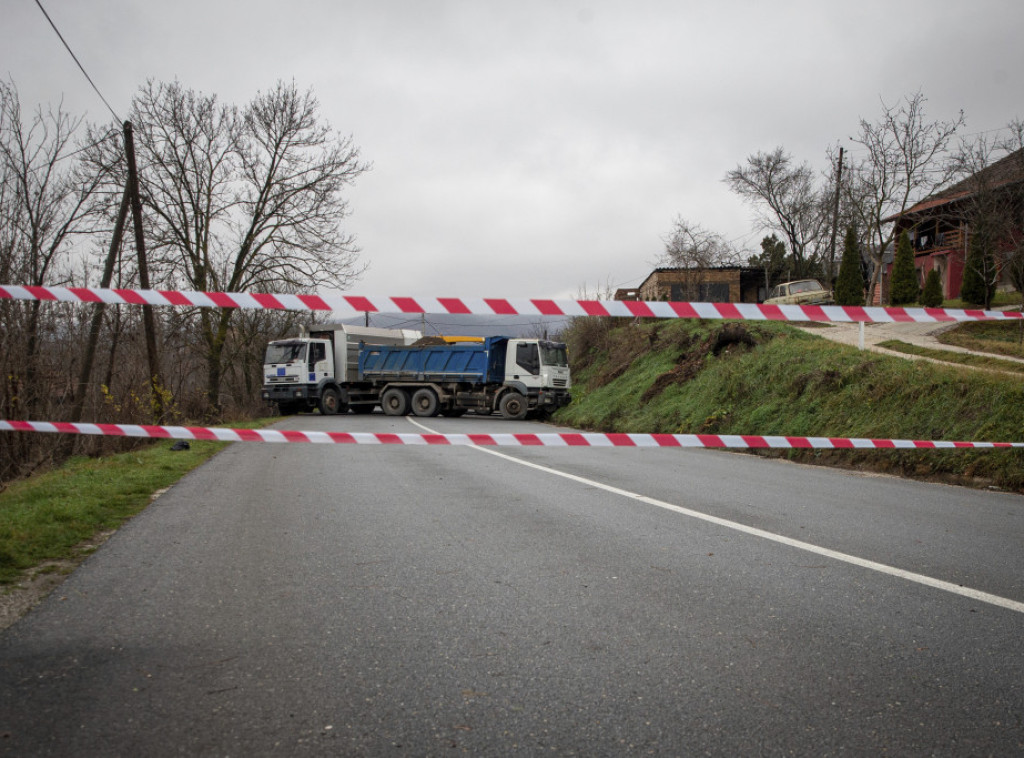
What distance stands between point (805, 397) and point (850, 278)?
20.9 meters

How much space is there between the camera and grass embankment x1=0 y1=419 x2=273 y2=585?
4.77 meters

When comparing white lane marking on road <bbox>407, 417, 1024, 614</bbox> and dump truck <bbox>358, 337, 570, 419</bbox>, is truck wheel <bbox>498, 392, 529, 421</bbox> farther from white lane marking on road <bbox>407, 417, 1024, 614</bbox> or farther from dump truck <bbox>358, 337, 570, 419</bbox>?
white lane marking on road <bbox>407, 417, 1024, 614</bbox>

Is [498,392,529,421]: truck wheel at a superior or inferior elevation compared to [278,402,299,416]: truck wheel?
superior

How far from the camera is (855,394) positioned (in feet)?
39.4

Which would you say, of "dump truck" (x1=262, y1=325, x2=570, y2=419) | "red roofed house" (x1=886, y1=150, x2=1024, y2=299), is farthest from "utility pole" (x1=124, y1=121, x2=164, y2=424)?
"red roofed house" (x1=886, y1=150, x2=1024, y2=299)

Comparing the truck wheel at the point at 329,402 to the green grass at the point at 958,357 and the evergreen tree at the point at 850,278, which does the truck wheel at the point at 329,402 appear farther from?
the evergreen tree at the point at 850,278

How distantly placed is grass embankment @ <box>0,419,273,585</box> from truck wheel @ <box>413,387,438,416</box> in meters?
17.0

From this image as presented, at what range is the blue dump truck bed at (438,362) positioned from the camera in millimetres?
27000

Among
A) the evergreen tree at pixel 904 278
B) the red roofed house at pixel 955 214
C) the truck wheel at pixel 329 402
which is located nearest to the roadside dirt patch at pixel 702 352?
the red roofed house at pixel 955 214

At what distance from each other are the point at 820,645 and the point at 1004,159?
2820cm

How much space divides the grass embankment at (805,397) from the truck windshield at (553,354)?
5.41ft

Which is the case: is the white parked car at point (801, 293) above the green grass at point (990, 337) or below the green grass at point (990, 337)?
above

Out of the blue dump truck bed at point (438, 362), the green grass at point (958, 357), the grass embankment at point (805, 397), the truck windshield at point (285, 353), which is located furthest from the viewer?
the truck windshield at point (285, 353)

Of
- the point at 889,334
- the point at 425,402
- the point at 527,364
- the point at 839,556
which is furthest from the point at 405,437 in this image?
the point at 425,402
